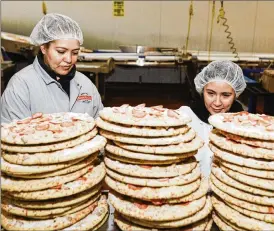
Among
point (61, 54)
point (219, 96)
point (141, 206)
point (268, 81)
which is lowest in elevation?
point (268, 81)

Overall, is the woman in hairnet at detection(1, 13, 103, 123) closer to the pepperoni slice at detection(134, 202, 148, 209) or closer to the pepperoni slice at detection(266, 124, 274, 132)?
the pepperoni slice at detection(134, 202, 148, 209)

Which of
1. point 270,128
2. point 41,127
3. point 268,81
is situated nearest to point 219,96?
point 270,128

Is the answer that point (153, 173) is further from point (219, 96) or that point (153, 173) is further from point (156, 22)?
point (156, 22)

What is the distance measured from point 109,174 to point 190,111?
164 centimetres

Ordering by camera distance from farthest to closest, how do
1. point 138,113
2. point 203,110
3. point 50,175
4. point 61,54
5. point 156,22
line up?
1. point 156,22
2. point 203,110
3. point 61,54
4. point 138,113
5. point 50,175

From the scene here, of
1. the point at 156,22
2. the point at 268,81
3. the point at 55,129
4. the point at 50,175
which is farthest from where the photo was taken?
the point at 156,22

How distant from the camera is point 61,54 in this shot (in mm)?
2912

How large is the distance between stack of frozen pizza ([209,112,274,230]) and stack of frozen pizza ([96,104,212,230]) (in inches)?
4.5

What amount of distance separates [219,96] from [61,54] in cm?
147

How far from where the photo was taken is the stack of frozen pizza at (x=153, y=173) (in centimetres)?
172

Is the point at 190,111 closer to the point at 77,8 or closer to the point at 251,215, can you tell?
the point at 251,215

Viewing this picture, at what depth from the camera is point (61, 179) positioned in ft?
5.54

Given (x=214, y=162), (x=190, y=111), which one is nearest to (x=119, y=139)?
(x=214, y=162)

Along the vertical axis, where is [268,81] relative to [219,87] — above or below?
below
